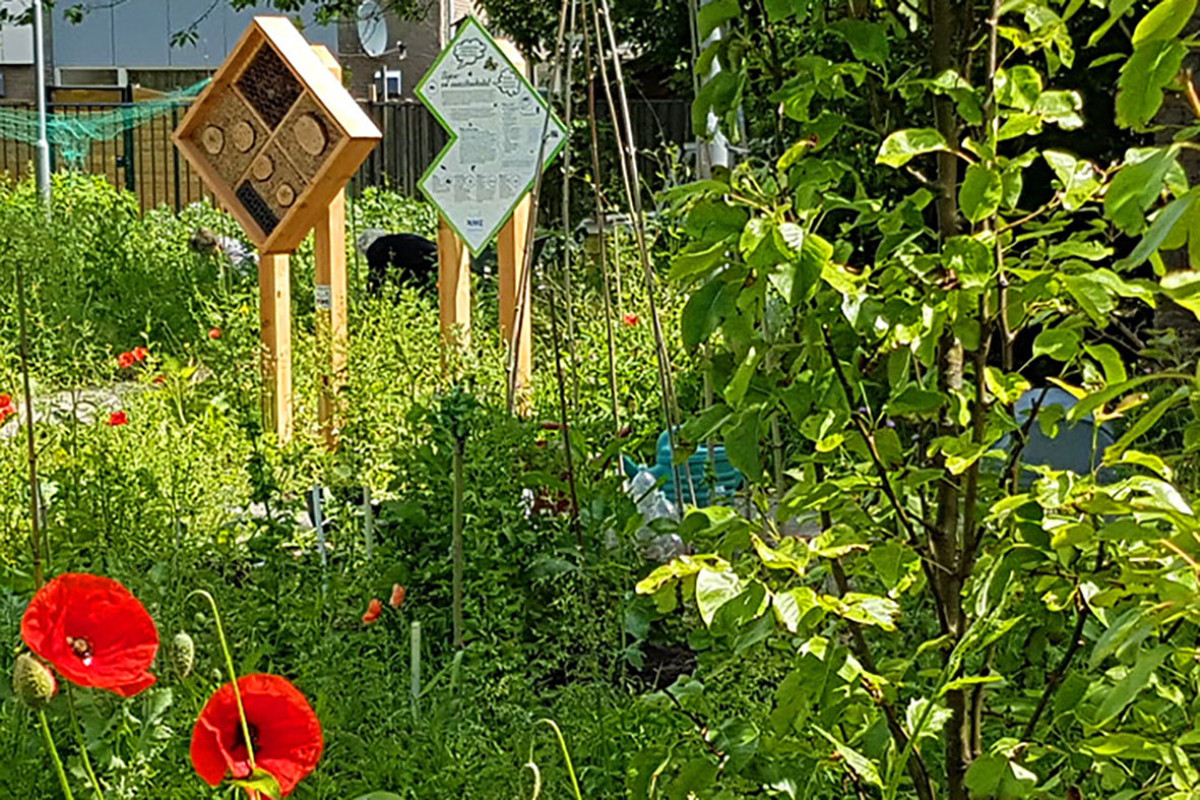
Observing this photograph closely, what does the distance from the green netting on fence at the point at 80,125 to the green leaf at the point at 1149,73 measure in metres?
16.4

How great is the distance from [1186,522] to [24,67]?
981 inches

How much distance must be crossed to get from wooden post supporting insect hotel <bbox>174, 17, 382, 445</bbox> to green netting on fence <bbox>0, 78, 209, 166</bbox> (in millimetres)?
9874

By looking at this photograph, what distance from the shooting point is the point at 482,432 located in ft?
14.4

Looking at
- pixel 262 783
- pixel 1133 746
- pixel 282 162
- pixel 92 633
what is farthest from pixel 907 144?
pixel 282 162

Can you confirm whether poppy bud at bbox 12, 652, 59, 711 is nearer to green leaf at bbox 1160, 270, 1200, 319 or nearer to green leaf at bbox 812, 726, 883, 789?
green leaf at bbox 812, 726, 883, 789

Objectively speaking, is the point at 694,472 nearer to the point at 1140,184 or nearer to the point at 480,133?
the point at 480,133

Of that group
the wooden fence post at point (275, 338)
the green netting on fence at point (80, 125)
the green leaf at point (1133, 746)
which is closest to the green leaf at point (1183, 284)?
the green leaf at point (1133, 746)

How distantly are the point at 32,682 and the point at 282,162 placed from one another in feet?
17.7

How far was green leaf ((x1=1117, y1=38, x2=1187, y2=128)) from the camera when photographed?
102 cm

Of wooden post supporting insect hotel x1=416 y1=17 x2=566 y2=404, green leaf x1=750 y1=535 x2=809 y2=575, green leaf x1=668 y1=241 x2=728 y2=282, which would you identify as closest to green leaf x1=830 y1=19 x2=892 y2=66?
green leaf x1=668 y1=241 x2=728 y2=282

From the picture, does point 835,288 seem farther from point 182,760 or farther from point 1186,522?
point 182,760

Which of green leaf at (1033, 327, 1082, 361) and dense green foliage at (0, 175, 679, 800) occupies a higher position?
green leaf at (1033, 327, 1082, 361)

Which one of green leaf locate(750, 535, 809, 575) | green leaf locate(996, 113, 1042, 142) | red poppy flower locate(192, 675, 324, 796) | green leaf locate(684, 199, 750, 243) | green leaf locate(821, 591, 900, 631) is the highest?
green leaf locate(996, 113, 1042, 142)

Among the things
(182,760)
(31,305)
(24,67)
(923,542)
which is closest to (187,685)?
(182,760)
